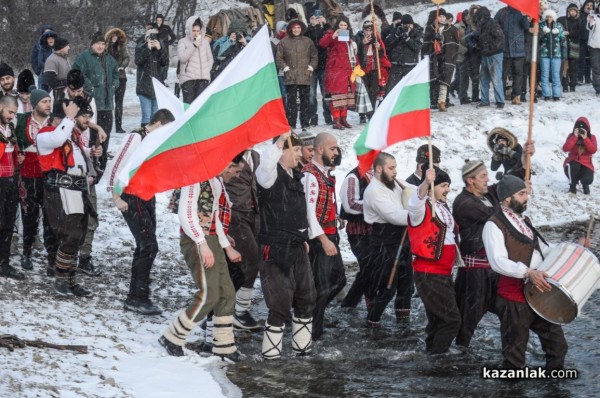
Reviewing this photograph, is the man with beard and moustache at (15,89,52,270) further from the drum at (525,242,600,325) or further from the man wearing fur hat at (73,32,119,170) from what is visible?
the drum at (525,242,600,325)

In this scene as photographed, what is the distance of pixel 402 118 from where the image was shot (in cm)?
894

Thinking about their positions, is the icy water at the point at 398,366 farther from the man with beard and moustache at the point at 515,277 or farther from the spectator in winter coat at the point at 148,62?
the spectator in winter coat at the point at 148,62

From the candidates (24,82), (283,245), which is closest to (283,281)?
(283,245)

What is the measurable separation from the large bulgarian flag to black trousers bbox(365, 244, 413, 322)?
99.9 inches

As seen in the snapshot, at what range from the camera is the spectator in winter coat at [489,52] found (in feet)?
61.4

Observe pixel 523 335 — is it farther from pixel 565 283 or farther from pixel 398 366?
pixel 398 366

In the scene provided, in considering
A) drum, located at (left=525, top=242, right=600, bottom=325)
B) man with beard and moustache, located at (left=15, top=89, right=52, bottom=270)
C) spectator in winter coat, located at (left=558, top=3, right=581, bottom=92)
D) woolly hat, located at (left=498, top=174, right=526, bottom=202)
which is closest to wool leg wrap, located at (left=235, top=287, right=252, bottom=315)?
man with beard and moustache, located at (left=15, top=89, right=52, bottom=270)

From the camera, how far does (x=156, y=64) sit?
17062 mm

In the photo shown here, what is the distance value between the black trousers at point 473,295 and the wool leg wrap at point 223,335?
7.08 feet

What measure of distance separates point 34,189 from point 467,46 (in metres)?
10.8

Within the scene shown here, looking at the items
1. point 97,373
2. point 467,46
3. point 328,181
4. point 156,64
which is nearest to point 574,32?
point 467,46

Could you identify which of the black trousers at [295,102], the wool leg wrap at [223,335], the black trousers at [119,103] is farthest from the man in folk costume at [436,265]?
the black trousers at [119,103]

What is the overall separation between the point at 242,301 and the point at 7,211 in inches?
107

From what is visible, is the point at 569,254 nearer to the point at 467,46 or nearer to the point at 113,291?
the point at 113,291
